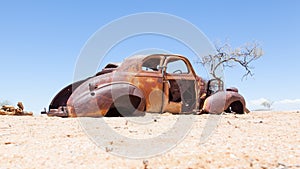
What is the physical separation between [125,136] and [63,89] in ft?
16.5

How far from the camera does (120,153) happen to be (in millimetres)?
2980

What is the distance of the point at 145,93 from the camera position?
738 cm

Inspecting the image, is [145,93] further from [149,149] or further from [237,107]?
[149,149]

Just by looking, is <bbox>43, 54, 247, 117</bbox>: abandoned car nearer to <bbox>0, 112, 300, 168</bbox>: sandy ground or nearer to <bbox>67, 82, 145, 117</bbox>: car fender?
<bbox>67, 82, 145, 117</bbox>: car fender

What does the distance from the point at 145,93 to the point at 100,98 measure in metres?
1.22

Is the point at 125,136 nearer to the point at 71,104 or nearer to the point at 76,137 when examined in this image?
the point at 76,137

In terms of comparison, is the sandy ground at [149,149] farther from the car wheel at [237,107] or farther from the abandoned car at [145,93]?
the car wheel at [237,107]

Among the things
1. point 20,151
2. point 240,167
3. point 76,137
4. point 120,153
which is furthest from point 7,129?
point 240,167

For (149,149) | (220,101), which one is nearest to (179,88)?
(220,101)

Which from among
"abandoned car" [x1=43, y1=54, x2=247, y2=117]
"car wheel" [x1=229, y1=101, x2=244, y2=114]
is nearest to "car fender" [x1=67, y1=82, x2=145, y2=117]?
"abandoned car" [x1=43, y1=54, x2=247, y2=117]

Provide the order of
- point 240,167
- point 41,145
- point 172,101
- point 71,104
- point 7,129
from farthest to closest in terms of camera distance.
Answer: point 172,101, point 71,104, point 7,129, point 41,145, point 240,167

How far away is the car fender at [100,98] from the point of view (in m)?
6.54

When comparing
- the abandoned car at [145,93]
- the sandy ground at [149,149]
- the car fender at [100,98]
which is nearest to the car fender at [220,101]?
the abandoned car at [145,93]

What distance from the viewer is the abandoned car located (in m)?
6.70
